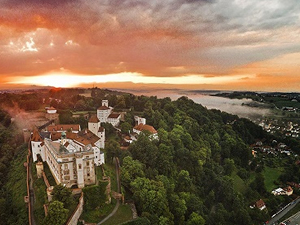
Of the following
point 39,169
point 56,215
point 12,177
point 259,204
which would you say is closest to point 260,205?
point 259,204

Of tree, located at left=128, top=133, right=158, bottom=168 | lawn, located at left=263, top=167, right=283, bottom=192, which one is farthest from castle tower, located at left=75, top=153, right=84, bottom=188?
lawn, located at left=263, top=167, right=283, bottom=192

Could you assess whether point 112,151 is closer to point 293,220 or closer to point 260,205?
point 260,205

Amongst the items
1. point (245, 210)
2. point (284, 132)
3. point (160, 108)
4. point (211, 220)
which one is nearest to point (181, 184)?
point (211, 220)

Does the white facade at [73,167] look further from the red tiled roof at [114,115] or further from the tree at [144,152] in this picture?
the red tiled roof at [114,115]

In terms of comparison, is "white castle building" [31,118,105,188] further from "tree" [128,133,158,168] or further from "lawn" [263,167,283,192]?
"lawn" [263,167,283,192]

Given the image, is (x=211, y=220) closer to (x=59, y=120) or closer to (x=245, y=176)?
(x=245, y=176)

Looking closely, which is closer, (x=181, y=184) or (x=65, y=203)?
(x=65, y=203)
